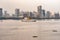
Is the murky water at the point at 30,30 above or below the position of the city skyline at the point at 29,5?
below

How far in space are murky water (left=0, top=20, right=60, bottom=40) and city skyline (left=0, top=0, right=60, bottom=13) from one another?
0.17 metres

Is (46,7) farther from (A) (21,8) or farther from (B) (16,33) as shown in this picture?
(B) (16,33)

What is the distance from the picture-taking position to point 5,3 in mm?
1423

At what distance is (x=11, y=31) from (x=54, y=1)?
0.71 m

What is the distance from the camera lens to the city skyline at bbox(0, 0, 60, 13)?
4.68ft

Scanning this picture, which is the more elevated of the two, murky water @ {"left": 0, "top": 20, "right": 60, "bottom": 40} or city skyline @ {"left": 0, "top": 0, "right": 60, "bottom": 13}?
city skyline @ {"left": 0, "top": 0, "right": 60, "bottom": 13}

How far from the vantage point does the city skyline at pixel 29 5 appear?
1.43 m

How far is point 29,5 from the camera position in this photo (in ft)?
4.76

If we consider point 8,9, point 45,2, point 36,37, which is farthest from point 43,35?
point 8,9

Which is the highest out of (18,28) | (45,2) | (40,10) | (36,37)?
(45,2)

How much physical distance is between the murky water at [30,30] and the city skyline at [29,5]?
0.17 metres

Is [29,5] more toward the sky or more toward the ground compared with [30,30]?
more toward the sky

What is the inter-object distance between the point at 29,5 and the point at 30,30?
13.2 inches

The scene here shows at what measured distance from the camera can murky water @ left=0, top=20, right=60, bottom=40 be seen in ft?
4.59
